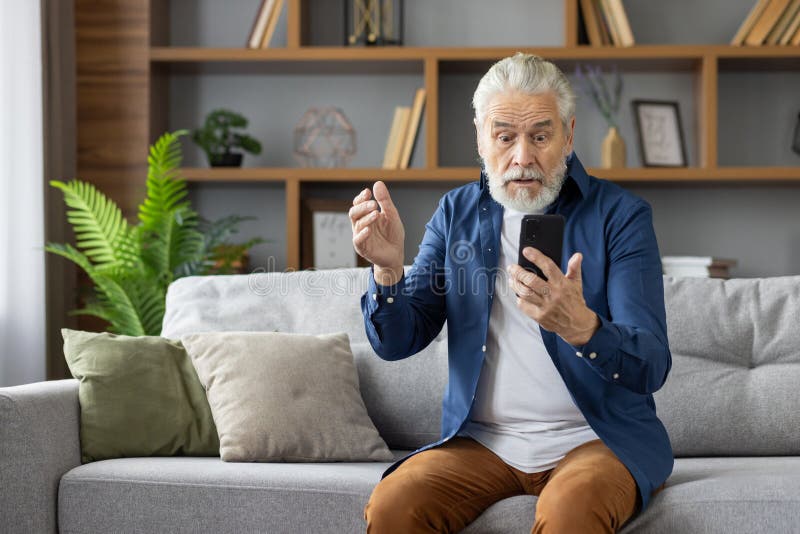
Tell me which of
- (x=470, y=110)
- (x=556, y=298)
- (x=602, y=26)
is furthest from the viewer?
(x=470, y=110)

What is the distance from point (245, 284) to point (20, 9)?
1486 mm

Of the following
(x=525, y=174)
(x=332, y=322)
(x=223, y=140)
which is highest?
(x=223, y=140)

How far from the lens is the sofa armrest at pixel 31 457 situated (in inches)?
72.2

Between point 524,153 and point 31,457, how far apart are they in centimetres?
113

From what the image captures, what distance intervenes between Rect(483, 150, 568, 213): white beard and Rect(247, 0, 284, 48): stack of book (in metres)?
1.93

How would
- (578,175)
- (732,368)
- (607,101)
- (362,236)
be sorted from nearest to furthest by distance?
(362,236)
(578,175)
(732,368)
(607,101)

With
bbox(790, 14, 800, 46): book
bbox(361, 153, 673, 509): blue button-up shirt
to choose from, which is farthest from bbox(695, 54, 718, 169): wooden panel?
bbox(361, 153, 673, 509): blue button-up shirt

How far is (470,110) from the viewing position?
12.3 feet

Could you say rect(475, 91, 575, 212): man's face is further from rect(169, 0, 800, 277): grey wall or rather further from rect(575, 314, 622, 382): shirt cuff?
rect(169, 0, 800, 277): grey wall

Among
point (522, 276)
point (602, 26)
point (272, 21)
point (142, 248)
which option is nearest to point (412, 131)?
point (272, 21)

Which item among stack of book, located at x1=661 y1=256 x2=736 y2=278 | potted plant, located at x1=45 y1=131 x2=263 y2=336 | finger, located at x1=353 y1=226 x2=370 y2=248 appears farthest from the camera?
stack of book, located at x1=661 y1=256 x2=736 y2=278

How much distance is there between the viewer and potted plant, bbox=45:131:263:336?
3164 millimetres

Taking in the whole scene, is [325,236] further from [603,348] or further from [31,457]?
[603,348]

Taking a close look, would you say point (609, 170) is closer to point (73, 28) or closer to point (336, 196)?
point (336, 196)
